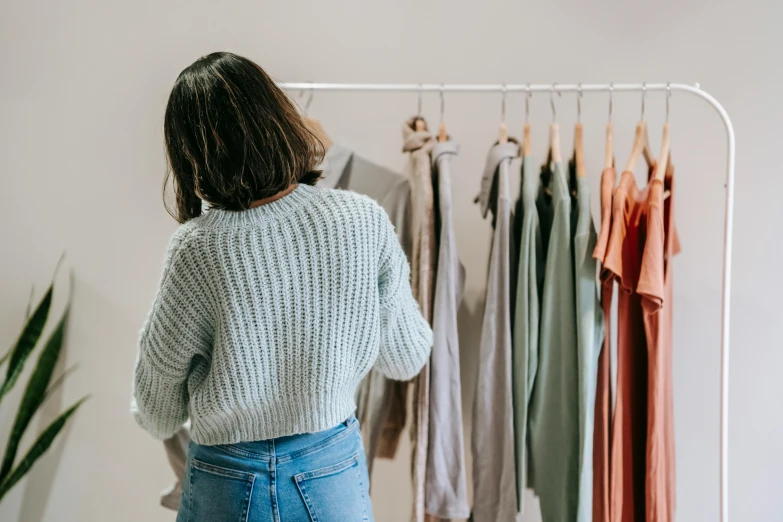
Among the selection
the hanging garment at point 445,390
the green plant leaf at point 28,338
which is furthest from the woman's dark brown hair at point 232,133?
the green plant leaf at point 28,338

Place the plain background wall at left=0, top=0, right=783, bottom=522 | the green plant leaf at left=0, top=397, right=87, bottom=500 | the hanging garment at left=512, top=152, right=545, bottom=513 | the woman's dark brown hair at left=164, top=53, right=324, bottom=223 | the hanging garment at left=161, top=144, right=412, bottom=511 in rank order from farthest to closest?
1. the green plant leaf at left=0, top=397, right=87, bottom=500
2. the plain background wall at left=0, top=0, right=783, bottom=522
3. the hanging garment at left=161, top=144, right=412, bottom=511
4. the hanging garment at left=512, top=152, right=545, bottom=513
5. the woman's dark brown hair at left=164, top=53, right=324, bottom=223

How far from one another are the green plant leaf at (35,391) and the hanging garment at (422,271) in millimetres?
1214

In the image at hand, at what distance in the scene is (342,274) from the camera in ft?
3.38

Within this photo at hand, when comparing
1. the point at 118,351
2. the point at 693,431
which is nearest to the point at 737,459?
the point at 693,431

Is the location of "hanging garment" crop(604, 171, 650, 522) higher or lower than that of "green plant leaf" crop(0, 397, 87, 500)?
higher

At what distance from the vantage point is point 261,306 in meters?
1.02

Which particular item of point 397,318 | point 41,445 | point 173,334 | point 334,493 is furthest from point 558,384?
point 41,445

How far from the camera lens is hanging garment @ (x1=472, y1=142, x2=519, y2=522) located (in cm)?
143

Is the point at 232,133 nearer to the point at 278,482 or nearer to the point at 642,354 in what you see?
the point at 278,482

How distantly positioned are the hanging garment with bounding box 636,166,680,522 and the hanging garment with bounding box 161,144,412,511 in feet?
1.79

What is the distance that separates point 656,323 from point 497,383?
1.18ft

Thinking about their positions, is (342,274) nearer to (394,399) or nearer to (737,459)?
(394,399)

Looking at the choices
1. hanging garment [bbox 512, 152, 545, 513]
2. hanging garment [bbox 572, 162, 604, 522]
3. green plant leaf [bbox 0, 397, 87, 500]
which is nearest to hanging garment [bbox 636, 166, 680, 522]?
hanging garment [bbox 572, 162, 604, 522]

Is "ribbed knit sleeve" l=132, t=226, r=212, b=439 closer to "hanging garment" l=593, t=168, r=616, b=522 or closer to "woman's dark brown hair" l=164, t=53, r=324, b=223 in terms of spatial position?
"woman's dark brown hair" l=164, t=53, r=324, b=223
